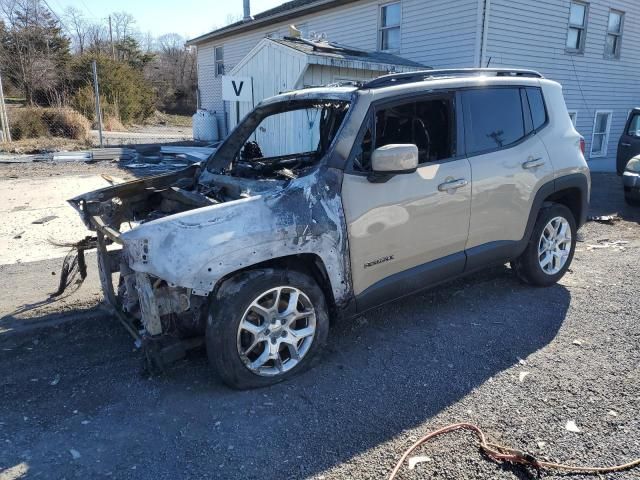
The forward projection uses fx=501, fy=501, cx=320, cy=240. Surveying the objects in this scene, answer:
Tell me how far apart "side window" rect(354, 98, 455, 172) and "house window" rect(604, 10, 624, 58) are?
47.9 feet

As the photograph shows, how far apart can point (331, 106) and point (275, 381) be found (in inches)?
82.5

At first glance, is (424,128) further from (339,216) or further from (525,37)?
(525,37)

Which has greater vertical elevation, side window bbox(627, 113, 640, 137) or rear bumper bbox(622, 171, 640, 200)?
side window bbox(627, 113, 640, 137)

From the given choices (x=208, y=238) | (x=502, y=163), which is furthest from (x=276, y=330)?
(x=502, y=163)

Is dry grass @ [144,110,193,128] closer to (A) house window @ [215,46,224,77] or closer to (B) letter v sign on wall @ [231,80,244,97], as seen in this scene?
(A) house window @ [215,46,224,77]

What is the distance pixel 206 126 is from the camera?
2139cm

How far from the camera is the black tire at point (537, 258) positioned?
4.77 m

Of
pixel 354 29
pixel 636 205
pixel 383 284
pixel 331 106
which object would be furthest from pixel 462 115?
pixel 354 29

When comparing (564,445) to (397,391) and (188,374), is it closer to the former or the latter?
(397,391)

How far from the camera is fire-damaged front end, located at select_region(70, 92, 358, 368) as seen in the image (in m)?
2.92

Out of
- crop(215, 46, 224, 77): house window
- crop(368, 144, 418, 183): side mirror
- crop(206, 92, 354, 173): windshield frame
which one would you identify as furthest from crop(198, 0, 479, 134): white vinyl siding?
crop(368, 144, 418, 183): side mirror

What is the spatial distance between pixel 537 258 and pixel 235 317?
3.19 metres

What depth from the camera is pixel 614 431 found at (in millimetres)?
2887

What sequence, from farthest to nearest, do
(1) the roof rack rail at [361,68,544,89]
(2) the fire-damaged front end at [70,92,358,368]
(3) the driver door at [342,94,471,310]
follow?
(1) the roof rack rail at [361,68,544,89], (3) the driver door at [342,94,471,310], (2) the fire-damaged front end at [70,92,358,368]
